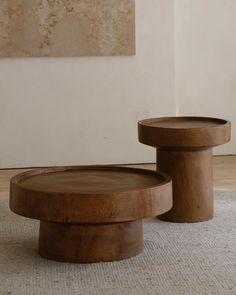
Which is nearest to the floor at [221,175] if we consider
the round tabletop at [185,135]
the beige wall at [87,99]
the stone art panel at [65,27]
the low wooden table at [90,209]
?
the beige wall at [87,99]

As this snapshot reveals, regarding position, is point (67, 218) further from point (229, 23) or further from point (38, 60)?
point (229, 23)

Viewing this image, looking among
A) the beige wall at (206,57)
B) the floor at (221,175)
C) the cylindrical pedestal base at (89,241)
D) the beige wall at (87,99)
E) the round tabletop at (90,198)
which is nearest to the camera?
the round tabletop at (90,198)

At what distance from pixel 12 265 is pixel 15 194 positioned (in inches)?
10.2

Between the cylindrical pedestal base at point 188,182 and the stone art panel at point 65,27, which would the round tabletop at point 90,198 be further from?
the stone art panel at point 65,27

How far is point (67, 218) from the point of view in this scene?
8.93 feet

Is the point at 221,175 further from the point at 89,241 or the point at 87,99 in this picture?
the point at 89,241

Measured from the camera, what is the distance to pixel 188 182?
349 centimetres

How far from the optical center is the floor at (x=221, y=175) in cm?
430

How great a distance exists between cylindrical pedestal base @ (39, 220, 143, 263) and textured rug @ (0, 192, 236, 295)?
34mm

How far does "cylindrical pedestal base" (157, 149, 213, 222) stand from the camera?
137 inches

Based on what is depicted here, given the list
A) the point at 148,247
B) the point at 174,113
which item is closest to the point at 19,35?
the point at 174,113

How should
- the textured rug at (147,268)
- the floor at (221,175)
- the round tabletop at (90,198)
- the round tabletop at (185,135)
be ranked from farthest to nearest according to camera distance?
Result: the floor at (221,175), the round tabletop at (185,135), the round tabletop at (90,198), the textured rug at (147,268)

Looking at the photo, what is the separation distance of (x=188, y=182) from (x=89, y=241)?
0.79 metres

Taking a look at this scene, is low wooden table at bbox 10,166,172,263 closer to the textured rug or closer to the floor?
the textured rug
